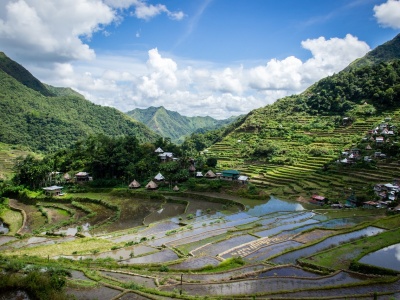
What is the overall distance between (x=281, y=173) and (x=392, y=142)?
16.7 meters

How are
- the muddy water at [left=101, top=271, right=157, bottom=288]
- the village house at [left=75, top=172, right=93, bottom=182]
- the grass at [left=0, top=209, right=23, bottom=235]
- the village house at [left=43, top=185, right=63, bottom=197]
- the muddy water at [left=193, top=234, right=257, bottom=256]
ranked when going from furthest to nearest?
the village house at [left=75, top=172, right=93, bottom=182] < the village house at [left=43, top=185, right=63, bottom=197] < the grass at [left=0, top=209, right=23, bottom=235] < the muddy water at [left=193, top=234, right=257, bottom=256] < the muddy water at [left=101, top=271, right=157, bottom=288]

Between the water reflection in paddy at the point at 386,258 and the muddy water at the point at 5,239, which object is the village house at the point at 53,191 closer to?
the muddy water at the point at 5,239

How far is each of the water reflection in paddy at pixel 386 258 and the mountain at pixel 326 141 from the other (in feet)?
50.6

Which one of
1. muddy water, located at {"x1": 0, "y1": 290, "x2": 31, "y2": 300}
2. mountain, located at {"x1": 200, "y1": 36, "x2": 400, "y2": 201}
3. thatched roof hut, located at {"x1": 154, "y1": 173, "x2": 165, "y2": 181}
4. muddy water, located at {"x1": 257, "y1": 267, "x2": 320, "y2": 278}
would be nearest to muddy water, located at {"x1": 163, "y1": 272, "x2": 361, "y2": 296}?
muddy water, located at {"x1": 257, "y1": 267, "x2": 320, "y2": 278}

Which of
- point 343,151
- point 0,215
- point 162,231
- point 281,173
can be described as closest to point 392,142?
point 343,151

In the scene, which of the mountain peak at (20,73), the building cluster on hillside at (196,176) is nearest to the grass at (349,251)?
the building cluster on hillside at (196,176)

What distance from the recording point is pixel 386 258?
19234 mm

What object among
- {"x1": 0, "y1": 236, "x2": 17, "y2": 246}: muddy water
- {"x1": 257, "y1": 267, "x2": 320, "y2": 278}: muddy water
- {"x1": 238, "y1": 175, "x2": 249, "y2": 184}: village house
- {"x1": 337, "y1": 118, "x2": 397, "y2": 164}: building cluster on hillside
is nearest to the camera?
{"x1": 257, "y1": 267, "x2": 320, "y2": 278}: muddy water

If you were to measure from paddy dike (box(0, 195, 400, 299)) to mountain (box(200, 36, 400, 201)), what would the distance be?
28.5 feet

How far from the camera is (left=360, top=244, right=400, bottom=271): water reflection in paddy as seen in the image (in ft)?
59.7

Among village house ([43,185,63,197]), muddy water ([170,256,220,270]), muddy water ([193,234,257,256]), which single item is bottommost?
muddy water ([193,234,257,256])

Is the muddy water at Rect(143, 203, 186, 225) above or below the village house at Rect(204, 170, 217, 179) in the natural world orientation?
below

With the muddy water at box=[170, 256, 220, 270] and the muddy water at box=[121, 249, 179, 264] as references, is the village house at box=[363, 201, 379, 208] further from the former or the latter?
the muddy water at box=[121, 249, 179, 264]

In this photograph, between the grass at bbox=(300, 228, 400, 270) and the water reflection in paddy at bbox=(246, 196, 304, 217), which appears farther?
the water reflection in paddy at bbox=(246, 196, 304, 217)
